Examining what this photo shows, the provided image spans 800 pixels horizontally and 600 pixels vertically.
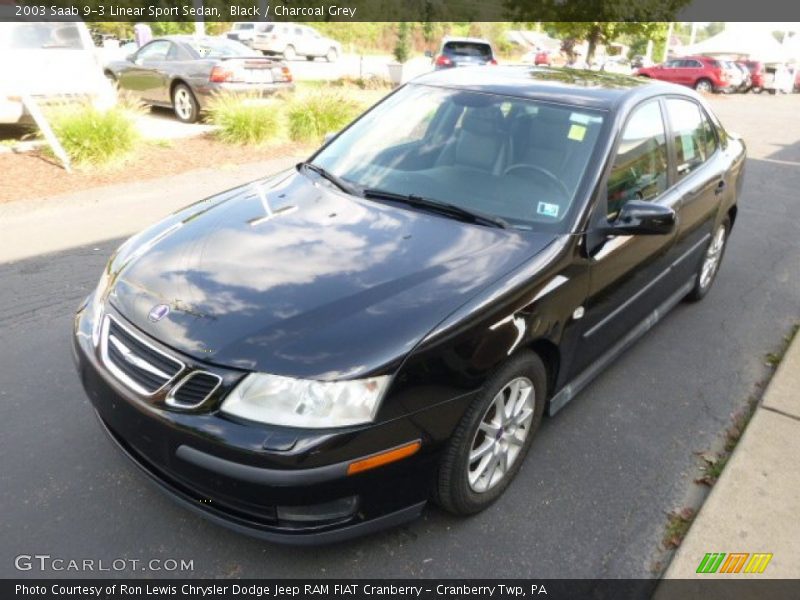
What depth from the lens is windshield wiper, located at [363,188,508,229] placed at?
2.93 m

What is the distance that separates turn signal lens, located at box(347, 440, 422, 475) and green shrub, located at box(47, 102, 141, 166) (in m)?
7.18

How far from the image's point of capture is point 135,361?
233 centimetres

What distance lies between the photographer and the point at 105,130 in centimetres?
809

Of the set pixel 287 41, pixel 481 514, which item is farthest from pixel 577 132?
pixel 287 41

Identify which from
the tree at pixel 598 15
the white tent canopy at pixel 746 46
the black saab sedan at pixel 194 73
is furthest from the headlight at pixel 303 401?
the white tent canopy at pixel 746 46

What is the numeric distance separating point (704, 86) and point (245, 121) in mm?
27462

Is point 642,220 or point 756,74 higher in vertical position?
point 642,220

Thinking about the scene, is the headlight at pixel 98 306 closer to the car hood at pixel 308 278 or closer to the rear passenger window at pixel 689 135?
the car hood at pixel 308 278

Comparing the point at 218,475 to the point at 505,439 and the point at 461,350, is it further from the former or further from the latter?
the point at 505,439

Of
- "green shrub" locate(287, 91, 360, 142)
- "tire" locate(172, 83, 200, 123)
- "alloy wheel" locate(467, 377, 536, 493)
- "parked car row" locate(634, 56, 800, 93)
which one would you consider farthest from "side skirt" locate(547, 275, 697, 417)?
"parked car row" locate(634, 56, 800, 93)

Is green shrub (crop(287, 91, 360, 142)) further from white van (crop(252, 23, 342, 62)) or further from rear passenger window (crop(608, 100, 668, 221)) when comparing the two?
white van (crop(252, 23, 342, 62))

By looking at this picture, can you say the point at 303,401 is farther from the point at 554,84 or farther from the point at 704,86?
the point at 704,86

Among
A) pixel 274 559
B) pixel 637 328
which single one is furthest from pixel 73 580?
pixel 637 328

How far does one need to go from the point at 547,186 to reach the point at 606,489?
144 cm
